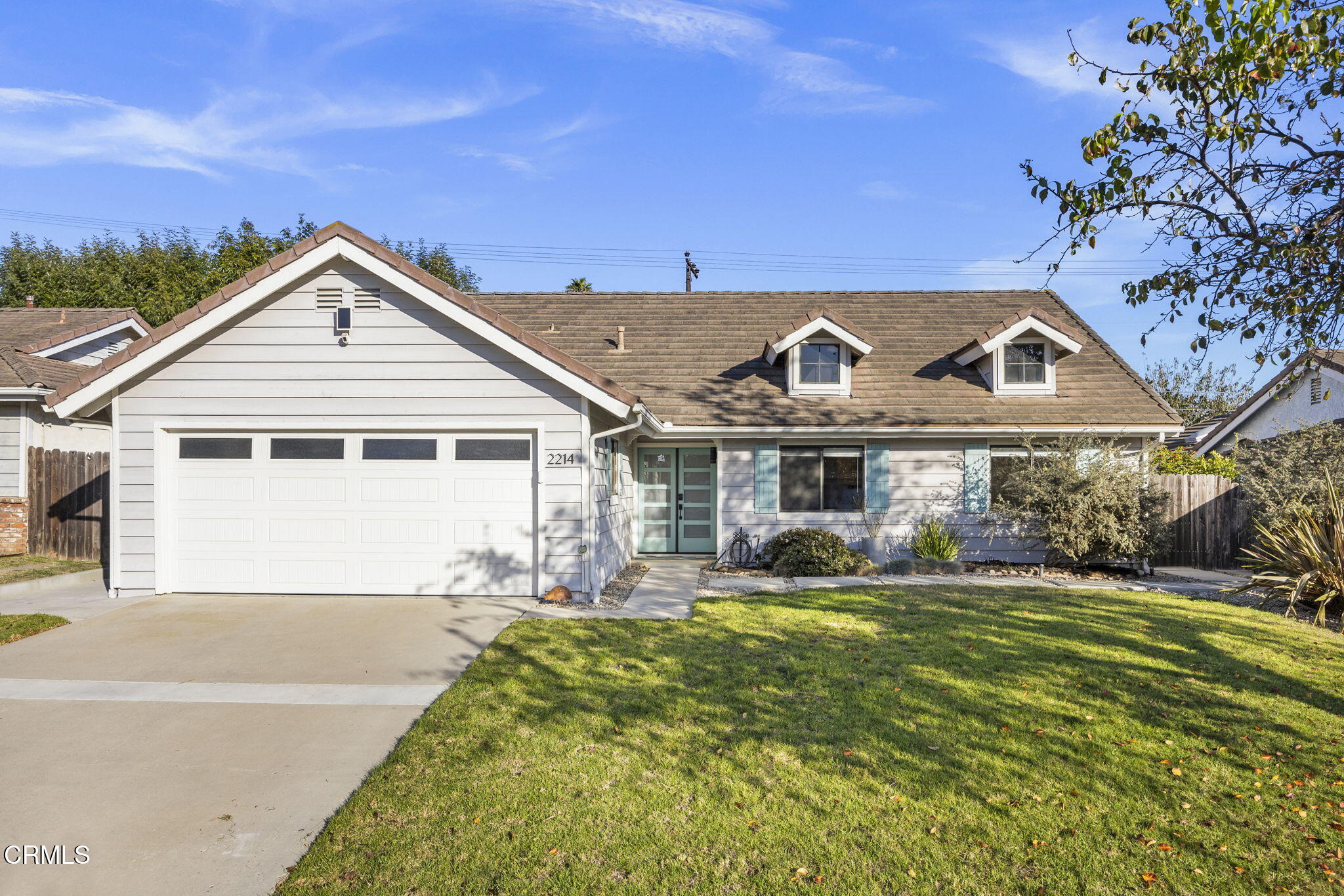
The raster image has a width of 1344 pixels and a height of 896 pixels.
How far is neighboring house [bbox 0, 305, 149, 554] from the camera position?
1341 centimetres

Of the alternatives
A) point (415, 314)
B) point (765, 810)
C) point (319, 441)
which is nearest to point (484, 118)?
point (415, 314)

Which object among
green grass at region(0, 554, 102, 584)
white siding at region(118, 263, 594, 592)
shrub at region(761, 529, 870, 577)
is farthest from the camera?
shrub at region(761, 529, 870, 577)

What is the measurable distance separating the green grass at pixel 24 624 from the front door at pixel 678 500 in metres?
9.54

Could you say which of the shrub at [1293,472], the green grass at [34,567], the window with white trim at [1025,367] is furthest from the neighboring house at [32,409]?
the shrub at [1293,472]

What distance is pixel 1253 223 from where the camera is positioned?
499 centimetres

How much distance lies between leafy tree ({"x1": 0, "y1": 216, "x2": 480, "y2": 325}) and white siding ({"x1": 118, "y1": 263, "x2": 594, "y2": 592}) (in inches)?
936

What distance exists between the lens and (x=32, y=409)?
45.5 feet

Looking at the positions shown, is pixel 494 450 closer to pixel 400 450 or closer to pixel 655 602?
pixel 400 450

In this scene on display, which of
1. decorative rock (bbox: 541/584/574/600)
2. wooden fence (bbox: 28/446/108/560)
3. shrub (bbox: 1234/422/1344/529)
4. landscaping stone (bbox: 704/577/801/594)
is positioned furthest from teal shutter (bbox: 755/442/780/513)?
wooden fence (bbox: 28/446/108/560)

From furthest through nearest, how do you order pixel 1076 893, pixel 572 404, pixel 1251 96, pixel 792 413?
pixel 792 413 < pixel 572 404 < pixel 1251 96 < pixel 1076 893

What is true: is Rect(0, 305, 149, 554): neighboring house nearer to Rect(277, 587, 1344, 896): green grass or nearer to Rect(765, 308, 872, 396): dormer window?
Rect(277, 587, 1344, 896): green grass

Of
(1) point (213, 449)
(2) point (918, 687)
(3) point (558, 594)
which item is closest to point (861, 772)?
(2) point (918, 687)

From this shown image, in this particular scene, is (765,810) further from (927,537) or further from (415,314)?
(927,537)

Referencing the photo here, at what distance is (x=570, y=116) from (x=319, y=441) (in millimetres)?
8455
